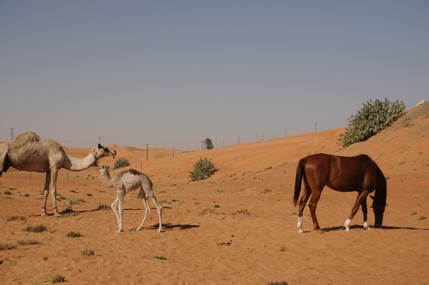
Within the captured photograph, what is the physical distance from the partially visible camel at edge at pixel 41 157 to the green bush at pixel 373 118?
3173cm

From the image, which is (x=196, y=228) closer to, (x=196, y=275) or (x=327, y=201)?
(x=196, y=275)

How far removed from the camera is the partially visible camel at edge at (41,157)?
13.6m

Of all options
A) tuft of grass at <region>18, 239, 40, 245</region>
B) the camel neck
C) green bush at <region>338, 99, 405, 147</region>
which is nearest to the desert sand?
tuft of grass at <region>18, 239, 40, 245</region>

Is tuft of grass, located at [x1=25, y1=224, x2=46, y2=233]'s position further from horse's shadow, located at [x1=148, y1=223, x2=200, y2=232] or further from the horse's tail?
the horse's tail

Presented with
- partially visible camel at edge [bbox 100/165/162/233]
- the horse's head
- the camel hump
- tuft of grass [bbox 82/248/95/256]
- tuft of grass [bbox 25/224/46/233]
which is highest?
the camel hump

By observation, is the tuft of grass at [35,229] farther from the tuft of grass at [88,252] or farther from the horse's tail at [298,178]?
the horse's tail at [298,178]

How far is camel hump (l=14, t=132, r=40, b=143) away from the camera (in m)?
13.9

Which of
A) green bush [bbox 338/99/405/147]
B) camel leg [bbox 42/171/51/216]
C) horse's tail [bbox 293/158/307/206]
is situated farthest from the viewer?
green bush [bbox 338/99/405/147]

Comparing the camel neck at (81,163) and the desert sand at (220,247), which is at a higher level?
the camel neck at (81,163)

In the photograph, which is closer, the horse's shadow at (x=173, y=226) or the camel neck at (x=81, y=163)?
the horse's shadow at (x=173, y=226)

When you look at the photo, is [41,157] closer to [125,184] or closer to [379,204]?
[125,184]

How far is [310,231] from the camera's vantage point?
39.3 feet

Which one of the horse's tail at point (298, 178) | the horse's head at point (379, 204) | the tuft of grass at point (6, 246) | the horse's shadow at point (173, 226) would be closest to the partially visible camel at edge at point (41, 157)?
the horse's shadow at point (173, 226)

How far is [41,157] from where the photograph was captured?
46.4 feet
